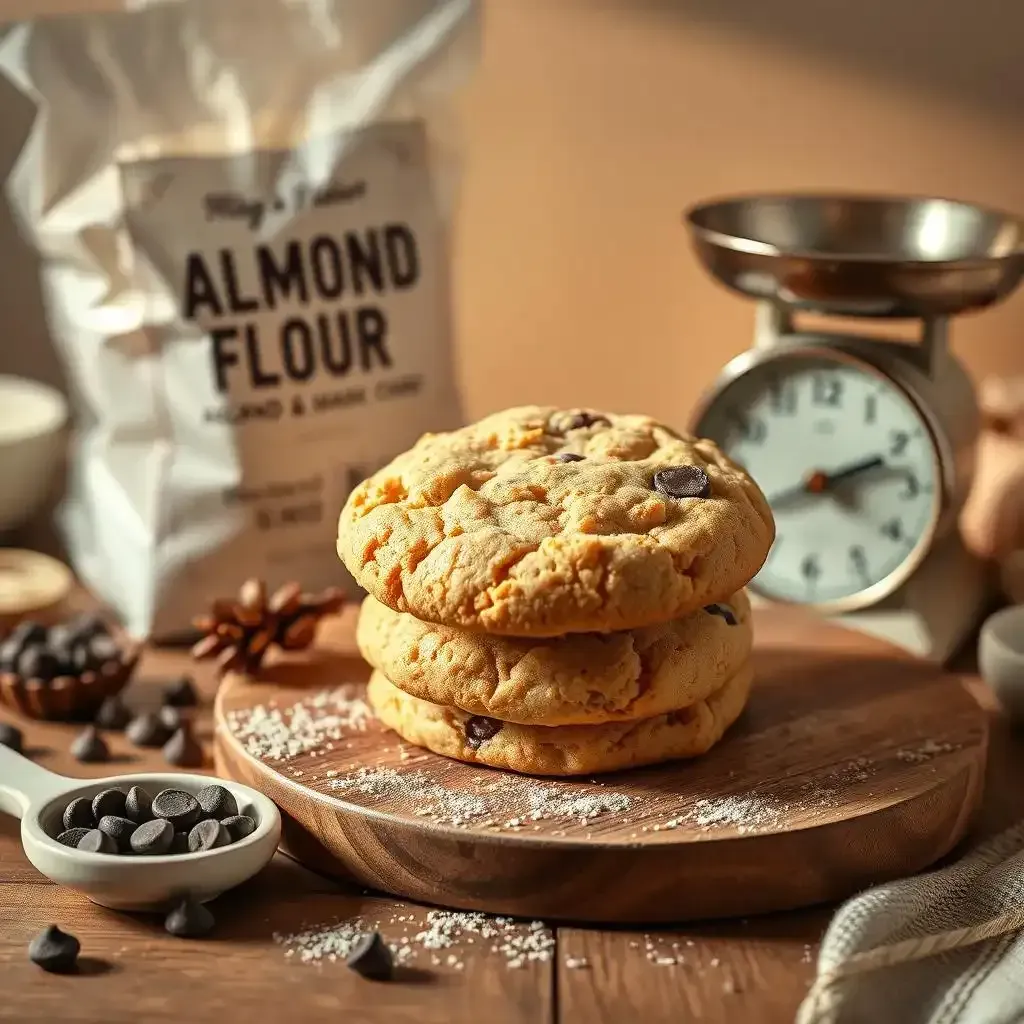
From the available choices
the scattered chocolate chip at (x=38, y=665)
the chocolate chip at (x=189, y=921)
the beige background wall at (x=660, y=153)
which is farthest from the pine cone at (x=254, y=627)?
the beige background wall at (x=660, y=153)

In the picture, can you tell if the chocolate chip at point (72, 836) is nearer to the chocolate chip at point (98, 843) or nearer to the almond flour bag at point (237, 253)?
the chocolate chip at point (98, 843)

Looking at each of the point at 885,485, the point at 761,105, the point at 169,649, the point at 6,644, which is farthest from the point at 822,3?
the point at 6,644

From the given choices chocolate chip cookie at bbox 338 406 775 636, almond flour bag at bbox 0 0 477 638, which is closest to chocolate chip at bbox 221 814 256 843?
chocolate chip cookie at bbox 338 406 775 636

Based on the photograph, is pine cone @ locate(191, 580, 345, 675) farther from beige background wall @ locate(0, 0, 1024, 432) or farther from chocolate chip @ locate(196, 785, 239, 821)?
beige background wall @ locate(0, 0, 1024, 432)

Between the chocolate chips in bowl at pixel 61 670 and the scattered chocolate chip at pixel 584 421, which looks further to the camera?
the chocolate chips in bowl at pixel 61 670

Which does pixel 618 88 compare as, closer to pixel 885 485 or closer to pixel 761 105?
pixel 761 105

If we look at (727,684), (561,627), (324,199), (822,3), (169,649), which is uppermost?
(822,3)
